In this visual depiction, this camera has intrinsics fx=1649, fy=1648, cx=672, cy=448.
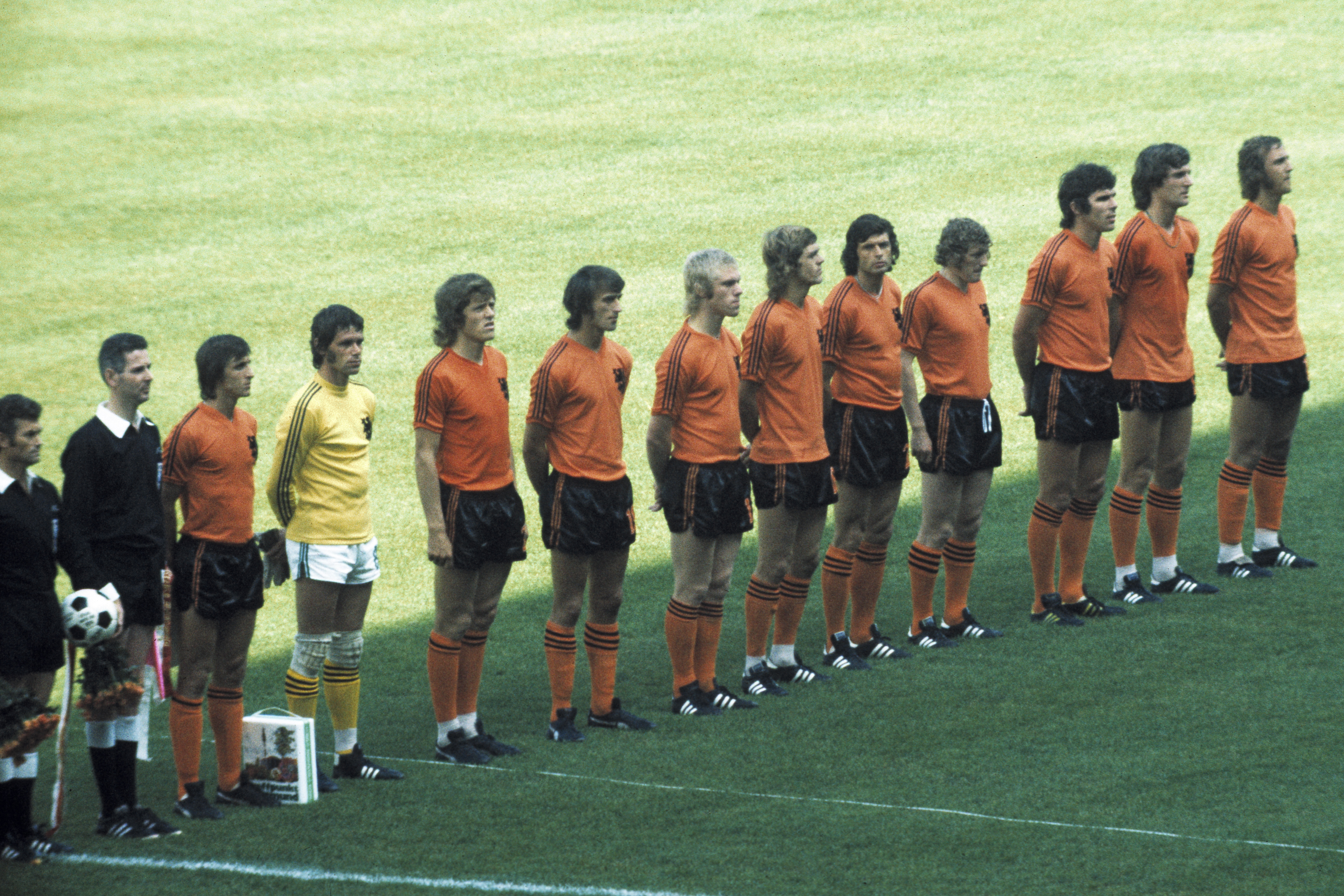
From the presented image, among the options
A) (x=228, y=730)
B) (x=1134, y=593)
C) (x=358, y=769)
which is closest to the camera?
(x=228, y=730)

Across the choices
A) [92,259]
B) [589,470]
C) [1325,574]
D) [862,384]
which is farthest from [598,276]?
[92,259]

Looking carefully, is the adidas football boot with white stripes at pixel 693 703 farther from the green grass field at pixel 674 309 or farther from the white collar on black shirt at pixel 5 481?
the white collar on black shirt at pixel 5 481

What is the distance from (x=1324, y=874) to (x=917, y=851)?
4.17 ft

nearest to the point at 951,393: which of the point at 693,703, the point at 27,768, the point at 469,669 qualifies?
the point at 693,703

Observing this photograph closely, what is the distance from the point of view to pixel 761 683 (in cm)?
741

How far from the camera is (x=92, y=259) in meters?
15.5

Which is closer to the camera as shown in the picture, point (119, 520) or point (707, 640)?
point (119, 520)

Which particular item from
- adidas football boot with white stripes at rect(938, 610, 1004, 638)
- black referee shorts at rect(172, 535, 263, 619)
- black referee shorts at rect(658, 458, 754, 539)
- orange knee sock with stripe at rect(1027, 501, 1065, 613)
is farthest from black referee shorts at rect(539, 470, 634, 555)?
orange knee sock with stripe at rect(1027, 501, 1065, 613)

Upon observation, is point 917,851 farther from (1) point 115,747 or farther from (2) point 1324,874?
(1) point 115,747

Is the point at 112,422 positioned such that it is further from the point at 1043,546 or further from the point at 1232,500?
the point at 1232,500

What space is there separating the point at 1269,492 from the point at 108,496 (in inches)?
235

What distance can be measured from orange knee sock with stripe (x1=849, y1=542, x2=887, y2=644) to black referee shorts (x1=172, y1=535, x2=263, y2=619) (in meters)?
2.93

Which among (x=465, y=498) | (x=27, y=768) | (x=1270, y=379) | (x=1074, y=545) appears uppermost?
(x=1270, y=379)

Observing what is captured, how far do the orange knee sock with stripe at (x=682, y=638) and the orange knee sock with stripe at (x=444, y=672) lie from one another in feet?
3.12
